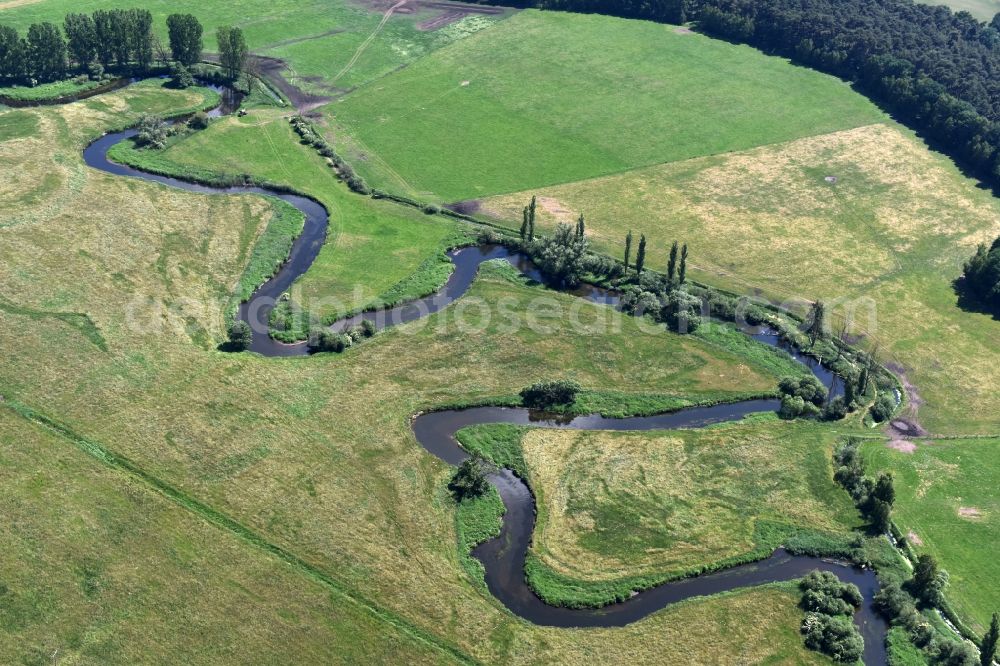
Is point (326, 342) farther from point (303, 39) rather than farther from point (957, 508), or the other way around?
point (303, 39)

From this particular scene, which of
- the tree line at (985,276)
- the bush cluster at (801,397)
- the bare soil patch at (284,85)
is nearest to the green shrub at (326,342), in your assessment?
the bush cluster at (801,397)

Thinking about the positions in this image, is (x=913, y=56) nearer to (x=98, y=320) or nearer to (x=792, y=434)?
(x=792, y=434)

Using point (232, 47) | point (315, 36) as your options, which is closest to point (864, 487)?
point (232, 47)

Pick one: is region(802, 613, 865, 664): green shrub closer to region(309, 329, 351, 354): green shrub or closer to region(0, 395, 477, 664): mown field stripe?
region(0, 395, 477, 664): mown field stripe

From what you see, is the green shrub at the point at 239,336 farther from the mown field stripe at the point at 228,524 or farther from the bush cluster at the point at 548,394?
the bush cluster at the point at 548,394

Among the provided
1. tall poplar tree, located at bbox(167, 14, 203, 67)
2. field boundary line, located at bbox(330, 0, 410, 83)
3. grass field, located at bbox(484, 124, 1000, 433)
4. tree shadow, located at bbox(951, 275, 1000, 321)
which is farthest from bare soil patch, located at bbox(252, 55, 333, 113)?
tree shadow, located at bbox(951, 275, 1000, 321)
